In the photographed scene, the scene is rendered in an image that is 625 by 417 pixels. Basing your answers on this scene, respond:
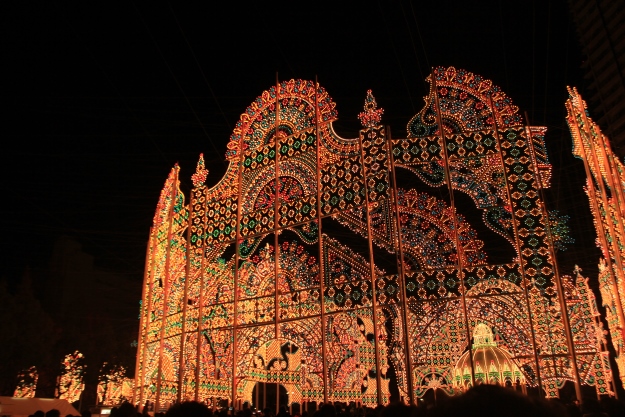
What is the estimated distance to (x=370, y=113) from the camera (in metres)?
9.13

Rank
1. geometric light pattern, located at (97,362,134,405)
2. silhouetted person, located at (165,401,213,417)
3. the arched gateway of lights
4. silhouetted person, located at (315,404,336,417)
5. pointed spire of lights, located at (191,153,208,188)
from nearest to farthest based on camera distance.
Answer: silhouetted person, located at (165,401,213,417) < silhouetted person, located at (315,404,336,417) < the arched gateway of lights < pointed spire of lights, located at (191,153,208,188) < geometric light pattern, located at (97,362,134,405)

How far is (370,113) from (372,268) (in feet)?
8.82

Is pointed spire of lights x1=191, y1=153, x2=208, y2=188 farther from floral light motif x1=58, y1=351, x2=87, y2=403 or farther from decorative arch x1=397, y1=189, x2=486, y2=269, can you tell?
floral light motif x1=58, y1=351, x2=87, y2=403

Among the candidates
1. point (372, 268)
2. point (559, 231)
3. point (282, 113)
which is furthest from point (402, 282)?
point (282, 113)

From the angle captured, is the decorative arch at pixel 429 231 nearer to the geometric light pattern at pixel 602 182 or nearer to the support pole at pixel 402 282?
→ the support pole at pixel 402 282

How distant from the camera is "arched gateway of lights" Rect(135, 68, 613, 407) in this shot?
26.8 feet

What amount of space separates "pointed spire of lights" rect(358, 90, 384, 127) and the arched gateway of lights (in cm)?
3

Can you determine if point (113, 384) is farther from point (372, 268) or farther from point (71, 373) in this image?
point (372, 268)

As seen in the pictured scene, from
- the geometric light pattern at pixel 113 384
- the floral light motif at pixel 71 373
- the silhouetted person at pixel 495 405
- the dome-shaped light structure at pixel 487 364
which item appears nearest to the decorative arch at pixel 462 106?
the dome-shaped light structure at pixel 487 364

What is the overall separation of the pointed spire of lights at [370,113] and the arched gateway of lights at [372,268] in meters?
0.03

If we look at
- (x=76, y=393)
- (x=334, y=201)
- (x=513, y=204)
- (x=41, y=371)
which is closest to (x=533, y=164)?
(x=513, y=204)

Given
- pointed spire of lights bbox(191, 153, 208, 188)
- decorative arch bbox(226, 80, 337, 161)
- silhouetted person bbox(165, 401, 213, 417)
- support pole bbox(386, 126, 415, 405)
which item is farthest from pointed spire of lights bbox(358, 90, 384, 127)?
silhouetted person bbox(165, 401, 213, 417)

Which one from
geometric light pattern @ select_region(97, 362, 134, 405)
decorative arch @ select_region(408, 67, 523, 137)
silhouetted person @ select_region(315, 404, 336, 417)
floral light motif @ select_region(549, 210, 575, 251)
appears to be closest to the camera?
silhouetted person @ select_region(315, 404, 336, 417)

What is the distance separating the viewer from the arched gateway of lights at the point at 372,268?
8172 millimetres
